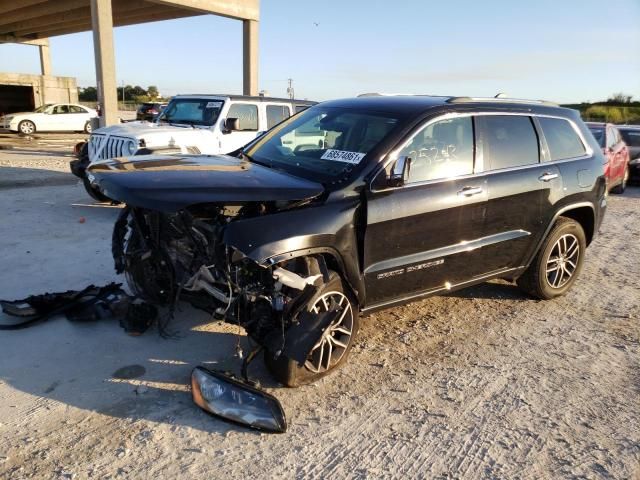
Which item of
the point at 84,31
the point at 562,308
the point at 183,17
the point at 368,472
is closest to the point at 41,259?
the point at 368,472

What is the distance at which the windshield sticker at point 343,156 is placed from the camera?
3.76m

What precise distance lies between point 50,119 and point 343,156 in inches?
944

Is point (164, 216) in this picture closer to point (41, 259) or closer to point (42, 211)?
point (41, 259)

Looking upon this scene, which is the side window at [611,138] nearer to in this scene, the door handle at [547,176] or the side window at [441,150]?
the door handle at [547,176]

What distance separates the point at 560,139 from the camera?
16.3ft

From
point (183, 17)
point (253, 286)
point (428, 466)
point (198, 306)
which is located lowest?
point (428, 466)

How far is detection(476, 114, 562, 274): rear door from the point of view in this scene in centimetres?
430

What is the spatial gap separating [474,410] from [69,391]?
8.56 feet

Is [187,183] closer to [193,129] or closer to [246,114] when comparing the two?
[193,129]

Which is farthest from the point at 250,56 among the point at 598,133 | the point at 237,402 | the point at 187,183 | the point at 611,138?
the point at 237,402

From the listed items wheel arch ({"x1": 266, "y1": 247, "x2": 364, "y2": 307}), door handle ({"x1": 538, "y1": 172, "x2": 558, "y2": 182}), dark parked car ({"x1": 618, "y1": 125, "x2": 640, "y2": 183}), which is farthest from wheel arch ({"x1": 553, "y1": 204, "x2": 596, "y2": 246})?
dark parked car ({"x1": 618, "y1": 125, "x2": 640, "y2": 183})

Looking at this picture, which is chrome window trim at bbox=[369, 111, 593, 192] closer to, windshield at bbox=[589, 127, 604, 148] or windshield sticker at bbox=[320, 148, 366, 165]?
windshield sticker at bbox=[320, 148, 366, 165]

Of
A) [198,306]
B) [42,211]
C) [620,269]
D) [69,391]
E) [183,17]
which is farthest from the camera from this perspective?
[183,17]

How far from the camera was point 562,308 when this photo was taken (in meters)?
4.99
